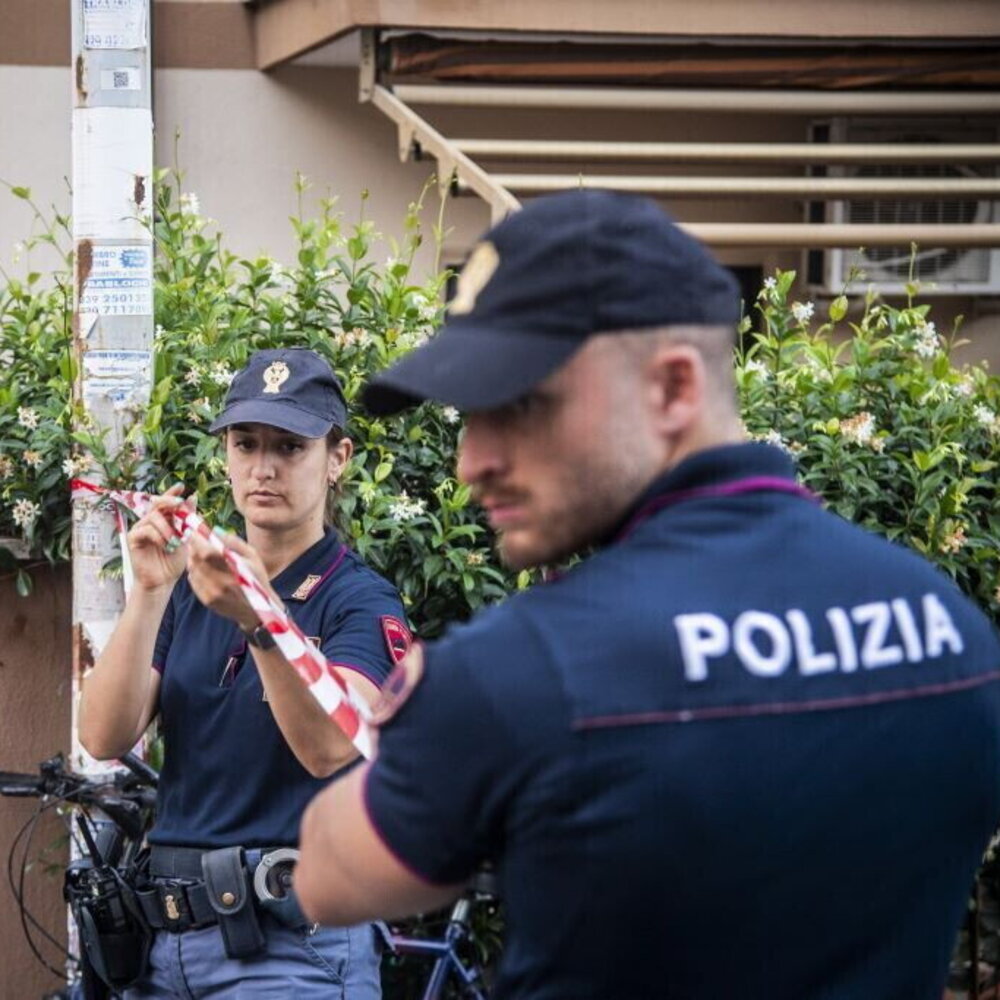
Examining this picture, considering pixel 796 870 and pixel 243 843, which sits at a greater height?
pixel 796 870

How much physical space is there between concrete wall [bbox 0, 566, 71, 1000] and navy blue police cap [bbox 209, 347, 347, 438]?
1511 millimetres

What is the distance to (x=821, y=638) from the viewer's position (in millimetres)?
1650

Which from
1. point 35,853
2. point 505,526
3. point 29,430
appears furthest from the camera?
point 35,853

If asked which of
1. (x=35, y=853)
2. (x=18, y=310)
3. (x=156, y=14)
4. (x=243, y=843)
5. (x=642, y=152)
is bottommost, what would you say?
(x=35, y=853)

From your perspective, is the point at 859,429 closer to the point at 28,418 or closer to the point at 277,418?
the point at 277,418

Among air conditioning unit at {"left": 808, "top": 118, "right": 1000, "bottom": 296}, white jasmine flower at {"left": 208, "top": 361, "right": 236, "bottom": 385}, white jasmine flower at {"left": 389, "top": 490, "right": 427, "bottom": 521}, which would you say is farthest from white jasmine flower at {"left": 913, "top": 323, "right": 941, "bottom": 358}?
air conditioning unit at {"left": 808, "top": 118, "right": 1000, "bottom": 296}

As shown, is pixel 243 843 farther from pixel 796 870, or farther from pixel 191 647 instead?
pixel 796 870

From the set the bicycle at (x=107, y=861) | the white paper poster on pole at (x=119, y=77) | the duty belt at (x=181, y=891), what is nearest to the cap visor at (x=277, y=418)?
the duty belt at (x=181, y=891)

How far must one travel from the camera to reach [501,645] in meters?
1.60

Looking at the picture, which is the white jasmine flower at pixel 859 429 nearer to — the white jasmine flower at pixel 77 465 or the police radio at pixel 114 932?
the white jasmine flower at pixel 77 465

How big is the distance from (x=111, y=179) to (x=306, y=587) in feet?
5.05

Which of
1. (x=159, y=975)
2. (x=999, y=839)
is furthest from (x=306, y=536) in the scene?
(x=999, y=839)

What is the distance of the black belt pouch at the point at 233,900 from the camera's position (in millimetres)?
3057

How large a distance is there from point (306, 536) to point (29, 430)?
138cm
